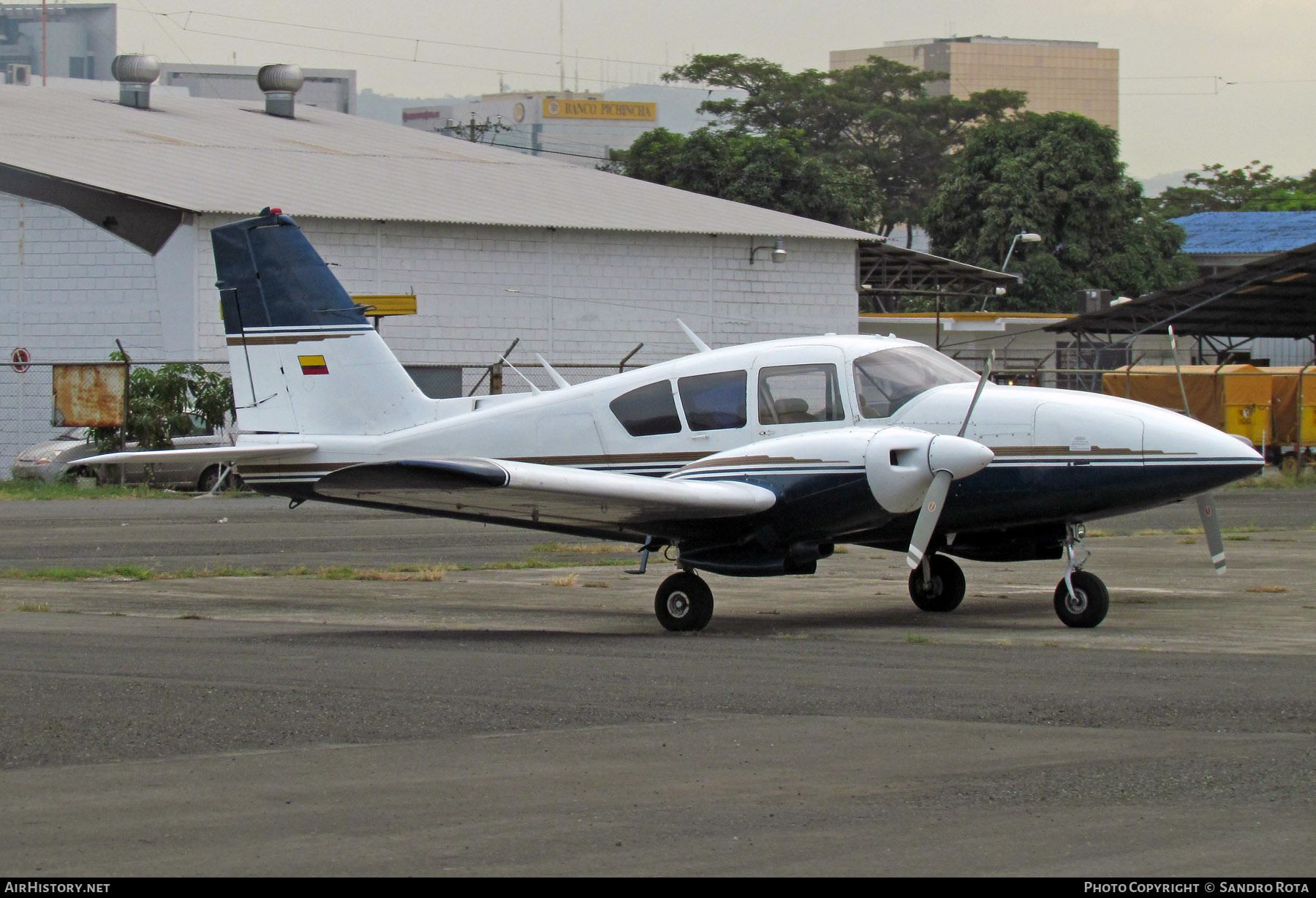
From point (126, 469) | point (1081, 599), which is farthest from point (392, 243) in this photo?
point (1081, 599)

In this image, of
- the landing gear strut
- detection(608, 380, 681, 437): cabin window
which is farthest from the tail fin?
the landing gear strut

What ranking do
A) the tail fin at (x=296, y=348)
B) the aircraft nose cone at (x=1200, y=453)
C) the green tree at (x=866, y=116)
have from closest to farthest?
1. the aircraft nose cone at (x=1200, y=453)
2. the tail fin at (x=296, y=348)
3. the green tree at (x=866, y=116)

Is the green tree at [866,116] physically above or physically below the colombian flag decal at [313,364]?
above

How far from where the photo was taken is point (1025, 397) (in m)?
11.7

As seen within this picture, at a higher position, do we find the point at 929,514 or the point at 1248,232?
the point at 1248,232

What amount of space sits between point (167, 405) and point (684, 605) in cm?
1756

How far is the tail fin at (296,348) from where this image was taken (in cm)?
1392

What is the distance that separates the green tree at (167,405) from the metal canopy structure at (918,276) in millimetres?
19050

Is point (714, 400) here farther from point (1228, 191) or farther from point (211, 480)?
point (1228, 191)

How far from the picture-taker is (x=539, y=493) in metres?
11.0

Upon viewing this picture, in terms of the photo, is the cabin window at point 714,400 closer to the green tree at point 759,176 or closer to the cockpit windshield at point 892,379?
the cockpit windshield at point 892,379

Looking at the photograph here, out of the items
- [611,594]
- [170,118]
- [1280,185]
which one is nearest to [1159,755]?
[611,594]

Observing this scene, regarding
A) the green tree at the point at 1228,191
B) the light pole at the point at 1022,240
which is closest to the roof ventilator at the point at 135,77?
the light pole at the point at 1022,240

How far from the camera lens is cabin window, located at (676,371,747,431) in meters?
12.2
